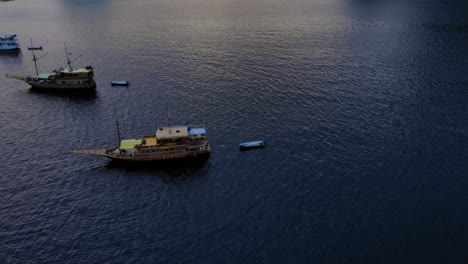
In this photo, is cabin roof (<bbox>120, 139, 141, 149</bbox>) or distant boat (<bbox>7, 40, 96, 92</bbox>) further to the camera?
distant boat (<bbox>7, 40, 96, 92</bbox>)

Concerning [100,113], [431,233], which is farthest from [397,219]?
[100,113]

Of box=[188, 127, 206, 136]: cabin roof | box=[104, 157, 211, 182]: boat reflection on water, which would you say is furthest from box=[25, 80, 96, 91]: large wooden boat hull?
box=[188, 127, 206, 136]: cabin roof

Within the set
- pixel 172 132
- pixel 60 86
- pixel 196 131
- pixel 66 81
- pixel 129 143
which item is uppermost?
pixel 66 81

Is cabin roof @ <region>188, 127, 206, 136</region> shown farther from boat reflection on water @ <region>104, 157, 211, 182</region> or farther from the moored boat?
boat reflection on water @ <region>104, 157, 211, 182</region>

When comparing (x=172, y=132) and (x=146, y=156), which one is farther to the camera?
(x=172, y=132)

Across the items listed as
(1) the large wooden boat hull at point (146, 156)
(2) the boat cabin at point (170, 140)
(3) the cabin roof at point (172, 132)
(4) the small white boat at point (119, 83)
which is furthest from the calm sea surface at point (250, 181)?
(3) the cabin roof at point (172, 132)

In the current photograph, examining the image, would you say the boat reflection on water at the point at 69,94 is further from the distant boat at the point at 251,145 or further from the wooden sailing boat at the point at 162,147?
the distant boat at the point at 251,145

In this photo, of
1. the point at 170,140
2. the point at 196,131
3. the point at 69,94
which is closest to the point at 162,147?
the point at 170,140

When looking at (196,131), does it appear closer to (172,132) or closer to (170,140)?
(172,132)

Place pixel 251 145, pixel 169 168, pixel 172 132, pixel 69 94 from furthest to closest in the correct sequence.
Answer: pixel 69 94
pixel 251 145
pixel 172 132
pixel 169 168

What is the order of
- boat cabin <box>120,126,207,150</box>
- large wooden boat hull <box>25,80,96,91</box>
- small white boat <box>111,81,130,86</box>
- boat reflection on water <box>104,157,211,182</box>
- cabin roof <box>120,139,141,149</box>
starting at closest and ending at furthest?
1. boat reflection on water <box>104,157,211,182</box>
2. boat cabin <box>120,126,207,150</box>
3. cabin roof <box>120,139,141,149</box>
4. large wooden boat hull <box>25,80,96,91</box>
5. small white boat <box>111,81,130,86</box>

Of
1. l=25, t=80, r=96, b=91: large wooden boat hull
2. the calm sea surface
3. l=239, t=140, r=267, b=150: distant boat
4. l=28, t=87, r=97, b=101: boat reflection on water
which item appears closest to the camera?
the calm sea surface

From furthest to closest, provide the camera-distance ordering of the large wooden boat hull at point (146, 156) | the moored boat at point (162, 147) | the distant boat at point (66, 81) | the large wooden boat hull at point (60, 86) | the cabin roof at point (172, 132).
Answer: the large wooden boat hull at point (60, 86)
the distant boat at point (66, 81)
the cabin roof at point (172, 132)
the moored boat at point (162, 147)
the large wooden boat hull at point (146, 156)
